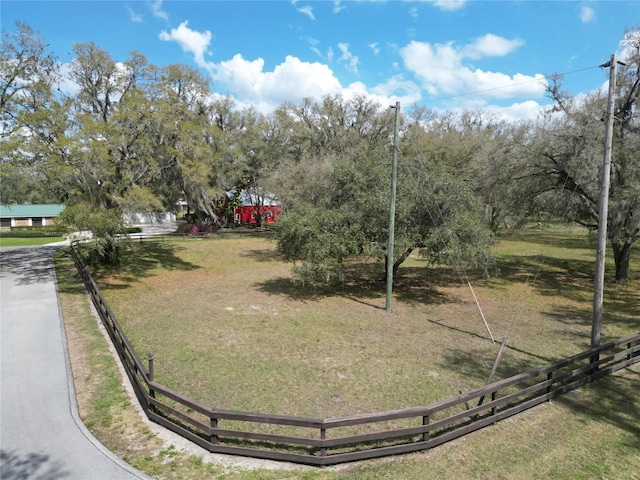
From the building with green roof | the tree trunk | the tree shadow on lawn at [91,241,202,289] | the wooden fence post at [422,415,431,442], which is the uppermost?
the building with green roof

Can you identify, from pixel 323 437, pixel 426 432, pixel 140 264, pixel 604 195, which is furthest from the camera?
pixel 140 264

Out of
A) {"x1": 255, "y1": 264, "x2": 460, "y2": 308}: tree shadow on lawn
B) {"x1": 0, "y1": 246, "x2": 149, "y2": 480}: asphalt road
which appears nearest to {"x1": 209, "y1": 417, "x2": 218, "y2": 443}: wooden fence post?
{"x1": 0, "y1": 246, "x2": 149, "y2": 480}: asphalt road

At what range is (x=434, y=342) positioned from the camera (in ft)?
36.9

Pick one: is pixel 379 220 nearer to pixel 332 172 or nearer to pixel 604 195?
pixel 332 172

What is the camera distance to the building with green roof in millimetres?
59719

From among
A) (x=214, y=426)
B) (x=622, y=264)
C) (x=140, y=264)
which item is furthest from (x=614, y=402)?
(x=140, y=264)

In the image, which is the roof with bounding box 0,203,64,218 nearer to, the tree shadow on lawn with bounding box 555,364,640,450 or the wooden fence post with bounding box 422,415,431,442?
the wooden fence post with bounding box 422,415,431,442

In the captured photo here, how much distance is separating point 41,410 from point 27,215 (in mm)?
68522

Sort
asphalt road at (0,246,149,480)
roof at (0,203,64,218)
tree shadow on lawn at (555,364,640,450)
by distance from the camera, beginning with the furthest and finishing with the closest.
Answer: roof at (0,203,64,218), tree shadow on lawn at (555,364,640,450), asphalt road at (0,246,149,480)

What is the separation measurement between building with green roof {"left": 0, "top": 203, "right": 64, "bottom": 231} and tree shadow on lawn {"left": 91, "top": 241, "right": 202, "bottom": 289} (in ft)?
133

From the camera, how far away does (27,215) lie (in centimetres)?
6122

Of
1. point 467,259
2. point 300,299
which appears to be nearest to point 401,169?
point 467,259

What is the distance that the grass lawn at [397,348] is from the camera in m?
6.06

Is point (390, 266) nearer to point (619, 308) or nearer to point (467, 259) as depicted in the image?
point (467, 259)
